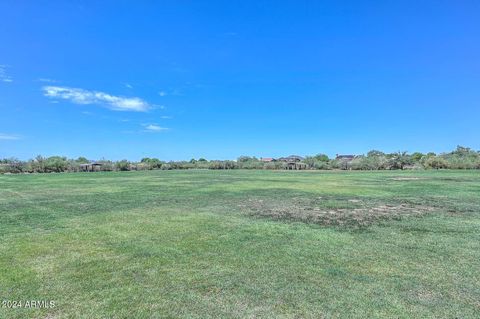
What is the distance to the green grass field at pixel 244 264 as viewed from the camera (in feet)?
10.1

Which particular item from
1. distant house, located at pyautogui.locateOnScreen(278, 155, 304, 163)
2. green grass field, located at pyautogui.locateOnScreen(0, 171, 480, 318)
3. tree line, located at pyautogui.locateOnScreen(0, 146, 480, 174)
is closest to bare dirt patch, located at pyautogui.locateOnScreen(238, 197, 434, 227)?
green grass field, located at pyautogui.locateOnScreen(0, 171, 480, 318)

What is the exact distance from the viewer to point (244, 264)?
4.26m

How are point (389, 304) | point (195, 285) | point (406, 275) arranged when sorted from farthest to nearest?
point (406, 275)
point (195, 285)
point (389, 304)

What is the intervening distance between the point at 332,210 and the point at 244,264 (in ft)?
16.3

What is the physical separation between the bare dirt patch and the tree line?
35845mm

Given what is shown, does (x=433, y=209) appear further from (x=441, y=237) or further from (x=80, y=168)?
(x=80, y=168)

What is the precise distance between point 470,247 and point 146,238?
17.8 ft

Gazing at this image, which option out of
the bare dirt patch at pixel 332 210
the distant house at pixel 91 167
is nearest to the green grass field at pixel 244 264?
the bare dirt patch at pixel 332 210

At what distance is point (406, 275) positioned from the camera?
388 centimetres

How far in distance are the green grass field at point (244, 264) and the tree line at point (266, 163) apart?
34.6 m

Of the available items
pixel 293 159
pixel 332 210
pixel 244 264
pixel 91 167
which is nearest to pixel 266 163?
pixel 293 159

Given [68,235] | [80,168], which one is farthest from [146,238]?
[80,168]

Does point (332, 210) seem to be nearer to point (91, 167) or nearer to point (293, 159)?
point (91, 167)


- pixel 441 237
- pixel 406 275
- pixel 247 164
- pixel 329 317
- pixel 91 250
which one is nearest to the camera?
pixel 329 317
